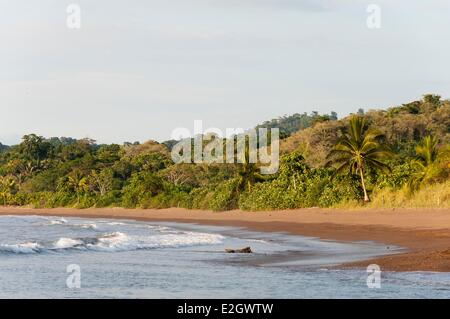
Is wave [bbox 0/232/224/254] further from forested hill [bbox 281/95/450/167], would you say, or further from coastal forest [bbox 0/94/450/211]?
forested hill [bbox 281/95/450/167]

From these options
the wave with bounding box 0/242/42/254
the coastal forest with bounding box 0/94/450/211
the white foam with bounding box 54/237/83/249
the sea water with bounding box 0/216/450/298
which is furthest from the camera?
the coastal forest with bounding box 0/94/450/211

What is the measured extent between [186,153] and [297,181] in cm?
4956

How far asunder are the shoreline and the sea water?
→ 1.01 meters

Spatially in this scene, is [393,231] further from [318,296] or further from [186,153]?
[186,153]

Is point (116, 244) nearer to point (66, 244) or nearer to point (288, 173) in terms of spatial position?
point (66, 244)

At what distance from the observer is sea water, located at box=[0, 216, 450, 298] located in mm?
13195

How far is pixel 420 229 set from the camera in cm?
2666

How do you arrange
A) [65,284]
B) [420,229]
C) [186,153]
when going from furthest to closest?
[186,153] → [420,229] → [65,284]

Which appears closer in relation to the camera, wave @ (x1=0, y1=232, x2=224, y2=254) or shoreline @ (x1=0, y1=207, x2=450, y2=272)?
shoreline @ (x1=0, y1=207, x2=450, y2=272)

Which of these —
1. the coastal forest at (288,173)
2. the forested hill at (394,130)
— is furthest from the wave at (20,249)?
the forested hill at (394,130)

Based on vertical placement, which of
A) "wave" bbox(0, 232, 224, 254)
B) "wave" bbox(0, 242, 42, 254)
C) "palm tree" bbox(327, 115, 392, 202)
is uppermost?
"palm tree" bbox(327, 115, 392, 202)

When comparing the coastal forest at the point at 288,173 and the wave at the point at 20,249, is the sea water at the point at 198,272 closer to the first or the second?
the wave at the point at 20,249

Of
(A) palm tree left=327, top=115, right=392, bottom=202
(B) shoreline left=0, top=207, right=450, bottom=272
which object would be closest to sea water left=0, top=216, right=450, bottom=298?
(B) shoreline left=0, top=207, right=450, bottom=272
